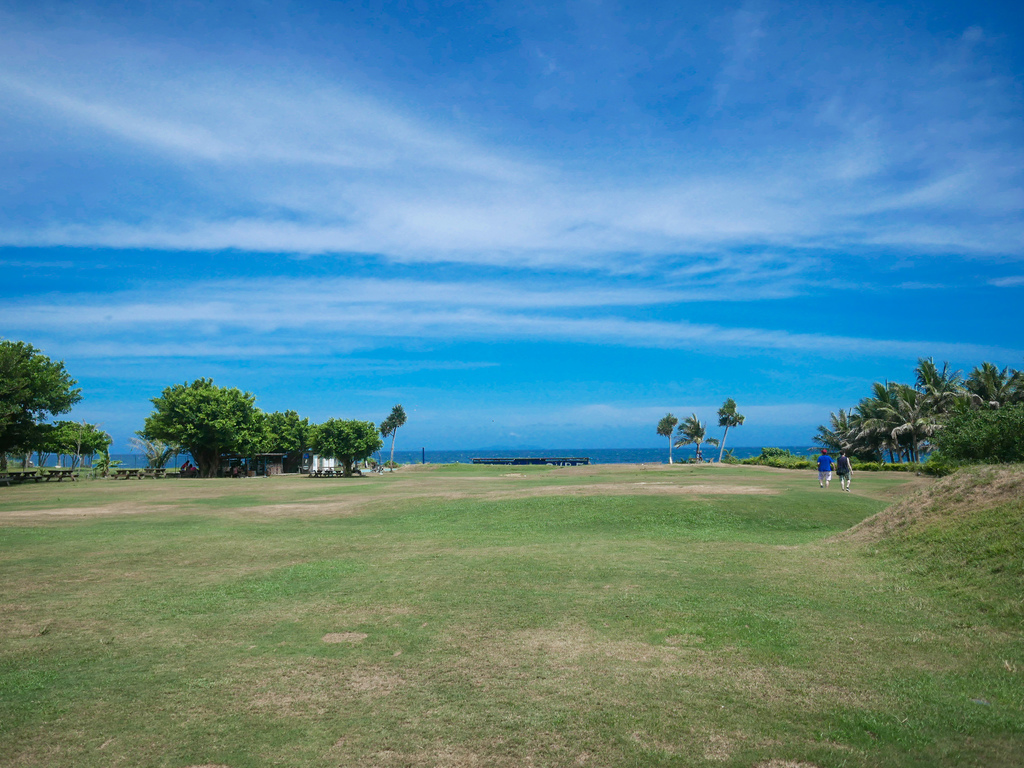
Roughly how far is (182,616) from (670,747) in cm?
779

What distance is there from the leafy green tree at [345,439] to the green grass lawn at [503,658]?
4625cm

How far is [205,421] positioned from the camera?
62.2 metres

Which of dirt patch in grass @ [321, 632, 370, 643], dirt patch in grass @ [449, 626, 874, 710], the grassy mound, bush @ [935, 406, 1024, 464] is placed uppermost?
bush @ [935, 406, 1024, 464]

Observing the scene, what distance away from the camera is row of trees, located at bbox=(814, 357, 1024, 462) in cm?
5206

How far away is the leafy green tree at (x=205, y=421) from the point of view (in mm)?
62469

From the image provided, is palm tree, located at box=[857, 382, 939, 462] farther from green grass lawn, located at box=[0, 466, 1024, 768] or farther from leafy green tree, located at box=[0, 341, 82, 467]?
leafy green tree, located at box=[0, 341, 82, 467]

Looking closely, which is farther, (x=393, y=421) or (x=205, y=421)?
(x=393, y=421)

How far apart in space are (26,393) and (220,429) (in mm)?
17294

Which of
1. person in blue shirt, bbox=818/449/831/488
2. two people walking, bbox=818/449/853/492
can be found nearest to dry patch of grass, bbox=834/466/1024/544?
two people walking, bbox=818/449/853/492

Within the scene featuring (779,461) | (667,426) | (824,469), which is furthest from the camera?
(667,426)

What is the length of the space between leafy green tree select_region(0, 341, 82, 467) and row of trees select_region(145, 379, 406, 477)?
35.0 ft

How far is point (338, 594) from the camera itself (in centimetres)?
1166

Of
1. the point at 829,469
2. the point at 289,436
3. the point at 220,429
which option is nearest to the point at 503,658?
the point at 829,469

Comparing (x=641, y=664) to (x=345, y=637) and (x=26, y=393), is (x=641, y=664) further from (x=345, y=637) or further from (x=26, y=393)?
(x=26, y=393)
